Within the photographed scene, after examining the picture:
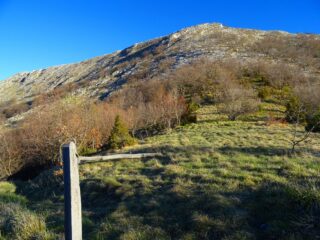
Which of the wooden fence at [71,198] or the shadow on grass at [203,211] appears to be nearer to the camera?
the wooden fence at [71,198]

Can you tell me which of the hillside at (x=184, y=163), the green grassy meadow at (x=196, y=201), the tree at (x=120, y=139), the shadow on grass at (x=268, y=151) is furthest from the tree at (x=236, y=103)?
the green grassy meadow at (x=196, y=201)

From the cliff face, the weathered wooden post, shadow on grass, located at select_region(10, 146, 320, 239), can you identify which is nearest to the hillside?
shadow on grass, located at select_region(10, 146, 320, 239)

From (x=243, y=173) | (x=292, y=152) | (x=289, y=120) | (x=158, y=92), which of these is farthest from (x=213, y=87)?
(x=243, y=173)

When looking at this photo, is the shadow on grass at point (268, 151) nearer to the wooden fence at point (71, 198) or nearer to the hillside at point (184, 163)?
the hillside at point (184, 163)

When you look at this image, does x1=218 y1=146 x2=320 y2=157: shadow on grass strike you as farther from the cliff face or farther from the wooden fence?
the cliff face

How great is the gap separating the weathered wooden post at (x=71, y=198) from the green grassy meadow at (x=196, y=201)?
1213 millimetres

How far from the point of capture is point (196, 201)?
25.9 ft

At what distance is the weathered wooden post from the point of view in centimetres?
533

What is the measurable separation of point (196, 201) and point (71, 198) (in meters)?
3.52

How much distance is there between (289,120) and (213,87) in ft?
46.6

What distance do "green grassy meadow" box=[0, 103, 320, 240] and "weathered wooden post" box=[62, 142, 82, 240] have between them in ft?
3.98

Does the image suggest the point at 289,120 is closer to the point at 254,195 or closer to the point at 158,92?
the point at 158,92

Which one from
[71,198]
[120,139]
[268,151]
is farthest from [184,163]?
[120,139]

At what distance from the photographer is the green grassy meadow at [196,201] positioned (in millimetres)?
6271
